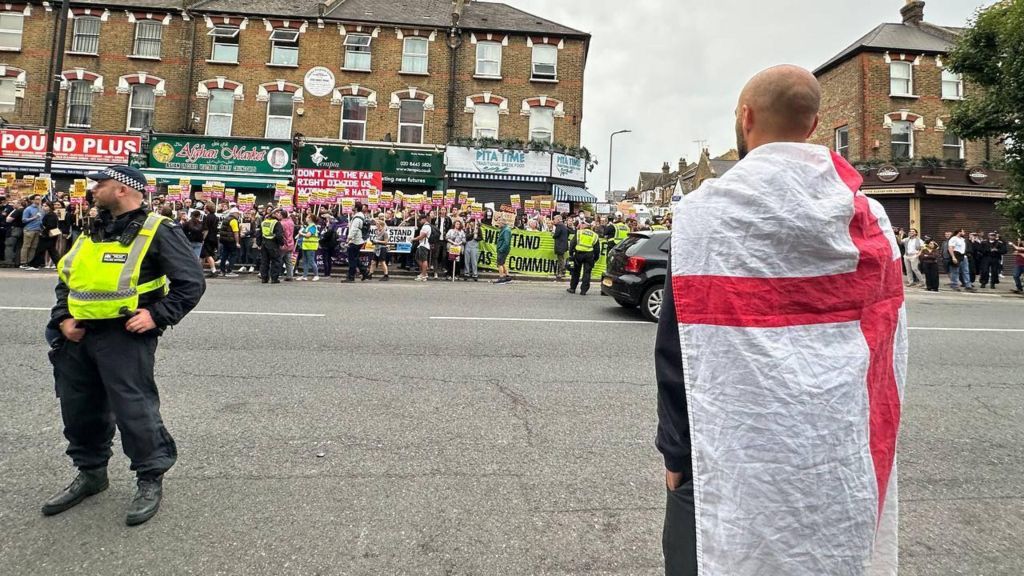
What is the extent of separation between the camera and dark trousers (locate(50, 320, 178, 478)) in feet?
9.37

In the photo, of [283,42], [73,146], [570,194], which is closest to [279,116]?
[283,42]

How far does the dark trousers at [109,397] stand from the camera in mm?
2857

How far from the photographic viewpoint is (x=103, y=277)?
2.85 meters

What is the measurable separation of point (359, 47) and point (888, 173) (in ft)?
76.5

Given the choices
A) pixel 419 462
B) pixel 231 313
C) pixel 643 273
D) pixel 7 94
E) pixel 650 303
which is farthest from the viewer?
pixel 7 94

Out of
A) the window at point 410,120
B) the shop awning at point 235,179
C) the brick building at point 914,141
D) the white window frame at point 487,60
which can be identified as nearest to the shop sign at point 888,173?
the brick building at point 914,141

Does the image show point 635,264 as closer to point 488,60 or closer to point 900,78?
point 488,60

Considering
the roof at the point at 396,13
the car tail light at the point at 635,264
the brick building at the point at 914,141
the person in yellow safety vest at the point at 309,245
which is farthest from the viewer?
the roof at the point at 396,13

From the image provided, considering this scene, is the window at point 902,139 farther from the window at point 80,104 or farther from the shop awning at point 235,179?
the window at point 80,104

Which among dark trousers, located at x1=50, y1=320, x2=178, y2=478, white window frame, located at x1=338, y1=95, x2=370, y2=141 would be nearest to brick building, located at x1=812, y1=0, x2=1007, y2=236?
white window frame, located at x1=338, y1=95, x2=370, y2=141

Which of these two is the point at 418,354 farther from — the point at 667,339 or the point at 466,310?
the point at 667,339

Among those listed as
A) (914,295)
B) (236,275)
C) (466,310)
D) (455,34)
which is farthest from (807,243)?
(455,34)

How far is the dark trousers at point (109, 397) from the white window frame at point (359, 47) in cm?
2329

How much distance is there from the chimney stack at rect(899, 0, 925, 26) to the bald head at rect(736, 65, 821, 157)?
112ft
